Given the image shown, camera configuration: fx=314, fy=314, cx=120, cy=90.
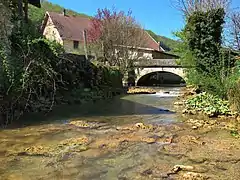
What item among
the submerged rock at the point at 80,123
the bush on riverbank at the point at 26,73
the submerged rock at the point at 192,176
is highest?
the bush on riverbank at the point at 26,73

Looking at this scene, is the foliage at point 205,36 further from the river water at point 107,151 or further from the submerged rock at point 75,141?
the submerged rock at point 75,141

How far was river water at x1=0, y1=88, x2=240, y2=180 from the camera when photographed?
16.1 feet

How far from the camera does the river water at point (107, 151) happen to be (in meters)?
4.91

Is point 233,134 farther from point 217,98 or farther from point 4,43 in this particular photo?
point 4,43

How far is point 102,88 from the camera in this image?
20844 mm

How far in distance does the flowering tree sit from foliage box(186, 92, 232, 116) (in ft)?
68.9

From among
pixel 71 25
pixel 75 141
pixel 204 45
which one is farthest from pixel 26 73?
pixel 71 25

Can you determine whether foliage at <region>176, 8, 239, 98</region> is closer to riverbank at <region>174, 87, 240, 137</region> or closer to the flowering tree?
riverbank at <region>174, 87, 240, 137</region>

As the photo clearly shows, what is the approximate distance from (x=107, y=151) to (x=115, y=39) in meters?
27.8

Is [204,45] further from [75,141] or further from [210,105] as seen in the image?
[75,141]

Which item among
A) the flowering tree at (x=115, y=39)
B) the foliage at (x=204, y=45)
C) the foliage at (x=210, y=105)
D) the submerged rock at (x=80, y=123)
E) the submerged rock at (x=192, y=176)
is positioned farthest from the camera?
the flowering tree at (x=115, y=39)

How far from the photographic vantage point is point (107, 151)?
6176mm

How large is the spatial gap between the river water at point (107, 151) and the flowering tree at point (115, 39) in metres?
23.9

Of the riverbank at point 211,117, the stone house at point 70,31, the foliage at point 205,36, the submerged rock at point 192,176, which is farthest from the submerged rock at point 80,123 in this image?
the stone house at point 70,31
